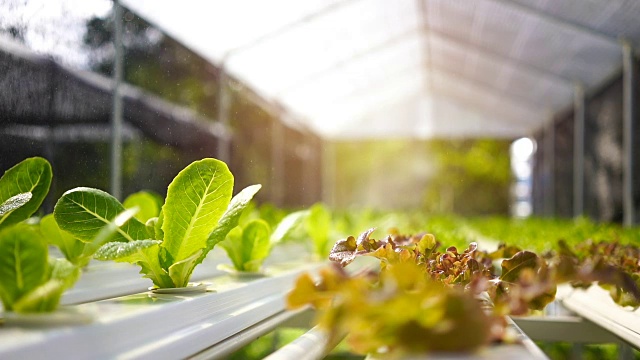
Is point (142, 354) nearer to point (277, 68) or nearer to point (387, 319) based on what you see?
point (387, 319)

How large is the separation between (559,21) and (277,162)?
9.62 ft

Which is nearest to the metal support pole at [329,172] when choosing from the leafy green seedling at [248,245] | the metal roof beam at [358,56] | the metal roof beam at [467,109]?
the metal roof beam at [467,109]

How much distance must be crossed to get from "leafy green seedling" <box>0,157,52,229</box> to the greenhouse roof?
203 centimetres

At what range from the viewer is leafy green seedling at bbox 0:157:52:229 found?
137 centimetres

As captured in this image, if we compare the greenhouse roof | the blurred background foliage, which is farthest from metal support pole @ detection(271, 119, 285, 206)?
the blurred background foliage

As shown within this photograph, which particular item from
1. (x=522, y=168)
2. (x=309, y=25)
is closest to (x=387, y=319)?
(x=309, y=25)

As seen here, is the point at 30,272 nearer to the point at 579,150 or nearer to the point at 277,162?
the point at 277,162

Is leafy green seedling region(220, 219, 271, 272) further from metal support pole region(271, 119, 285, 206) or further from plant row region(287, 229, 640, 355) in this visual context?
metal support pole region(271, 119, 285, 206)

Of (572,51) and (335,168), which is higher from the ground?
(572,51)

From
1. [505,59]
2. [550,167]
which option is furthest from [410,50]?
[550,167]

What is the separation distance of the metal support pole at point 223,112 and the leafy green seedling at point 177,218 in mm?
3047

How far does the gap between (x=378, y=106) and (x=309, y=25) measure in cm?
470

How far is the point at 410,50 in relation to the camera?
7582 mm

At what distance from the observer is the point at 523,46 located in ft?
21.2
